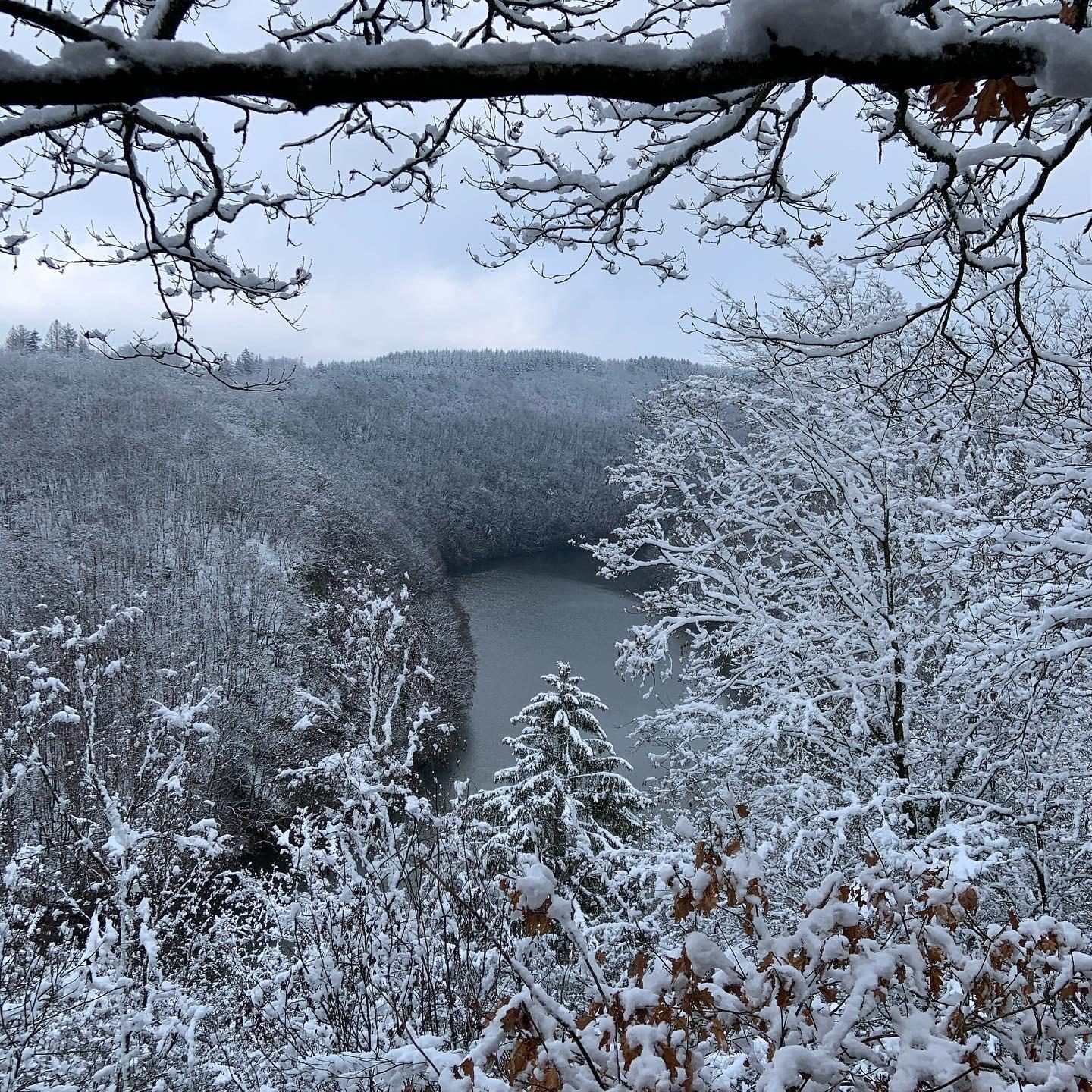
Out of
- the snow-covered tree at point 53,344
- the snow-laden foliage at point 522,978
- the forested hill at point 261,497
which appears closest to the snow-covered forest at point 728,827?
the snow-laden foliage at point 522,978

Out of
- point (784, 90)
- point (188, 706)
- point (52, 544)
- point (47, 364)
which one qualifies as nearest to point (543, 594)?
point (52, 544)

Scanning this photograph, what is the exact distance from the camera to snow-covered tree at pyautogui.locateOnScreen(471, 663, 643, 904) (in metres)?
11.1

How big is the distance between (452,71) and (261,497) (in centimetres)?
4660

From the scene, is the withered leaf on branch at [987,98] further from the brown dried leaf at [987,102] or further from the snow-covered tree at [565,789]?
the snow-covered tree at [565,789]

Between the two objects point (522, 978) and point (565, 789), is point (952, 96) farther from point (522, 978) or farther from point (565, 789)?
point (565, 789)

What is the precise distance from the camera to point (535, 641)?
3622cm

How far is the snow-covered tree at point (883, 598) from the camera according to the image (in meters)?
4.11

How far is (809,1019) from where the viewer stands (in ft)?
6.24

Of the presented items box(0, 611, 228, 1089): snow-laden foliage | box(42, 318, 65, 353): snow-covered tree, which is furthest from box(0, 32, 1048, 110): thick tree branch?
box(42, 318, 65, 353): snow-covered tree

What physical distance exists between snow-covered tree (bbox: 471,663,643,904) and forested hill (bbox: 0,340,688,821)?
5.64 m

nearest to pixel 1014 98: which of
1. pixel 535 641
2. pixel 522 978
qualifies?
pixel 522 978

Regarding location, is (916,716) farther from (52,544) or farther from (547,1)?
(52,544)

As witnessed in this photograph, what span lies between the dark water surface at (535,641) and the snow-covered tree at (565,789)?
3752mm

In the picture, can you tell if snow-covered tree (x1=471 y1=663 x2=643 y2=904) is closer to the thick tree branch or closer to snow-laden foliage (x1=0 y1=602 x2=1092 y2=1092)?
snow-laden foliage (x1=0 y1=602 x2=1092 y2=1092)
